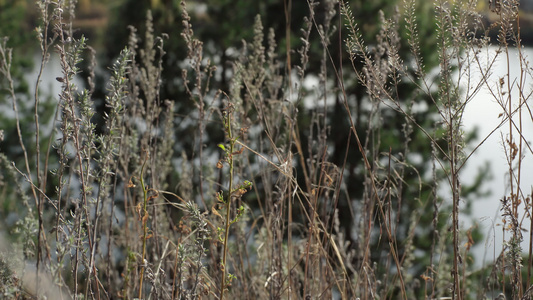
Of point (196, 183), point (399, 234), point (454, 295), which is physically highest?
point (196, 183)

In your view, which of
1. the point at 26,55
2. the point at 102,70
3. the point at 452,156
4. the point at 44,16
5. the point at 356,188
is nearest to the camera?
the point at 452,156

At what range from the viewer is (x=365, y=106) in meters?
7.42

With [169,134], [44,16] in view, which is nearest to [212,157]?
[169,134]

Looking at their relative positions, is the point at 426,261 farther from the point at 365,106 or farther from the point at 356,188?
the point at 365,106

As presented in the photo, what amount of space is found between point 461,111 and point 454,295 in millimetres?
433

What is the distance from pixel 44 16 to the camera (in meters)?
1.40

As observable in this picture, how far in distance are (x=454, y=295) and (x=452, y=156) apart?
0.36m

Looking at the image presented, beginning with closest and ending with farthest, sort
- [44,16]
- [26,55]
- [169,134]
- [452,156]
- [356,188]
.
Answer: [452,156], [44,16], [169,134], [356,188], [26,55]

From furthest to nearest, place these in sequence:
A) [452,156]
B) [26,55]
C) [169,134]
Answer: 1. [26,55]
2. [169,134]
3. [452,156]

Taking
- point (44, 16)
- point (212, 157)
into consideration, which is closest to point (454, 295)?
point (44, 16)

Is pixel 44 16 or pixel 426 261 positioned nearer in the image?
pixel 44 16

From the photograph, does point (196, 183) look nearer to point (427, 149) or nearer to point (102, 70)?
point (102, 70)

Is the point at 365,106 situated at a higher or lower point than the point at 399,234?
higher

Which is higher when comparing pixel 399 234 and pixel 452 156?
pixel 399 234
